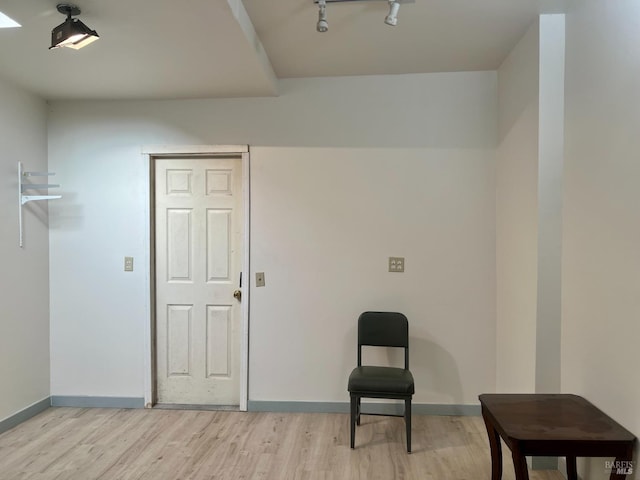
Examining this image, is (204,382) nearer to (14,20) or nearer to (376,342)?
(376,342)

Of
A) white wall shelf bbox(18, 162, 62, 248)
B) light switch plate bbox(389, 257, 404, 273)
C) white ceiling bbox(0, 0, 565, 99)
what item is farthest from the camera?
light switch plate bbox(389, 257, 404, 273)

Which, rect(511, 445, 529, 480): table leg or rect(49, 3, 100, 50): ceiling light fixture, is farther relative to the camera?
rect(49, 3, 100, 50): ceiling light fixture

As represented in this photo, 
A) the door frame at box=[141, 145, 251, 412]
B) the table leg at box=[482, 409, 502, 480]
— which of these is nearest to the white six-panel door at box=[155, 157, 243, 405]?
the door frame at box=[141, 145, 251, 412]

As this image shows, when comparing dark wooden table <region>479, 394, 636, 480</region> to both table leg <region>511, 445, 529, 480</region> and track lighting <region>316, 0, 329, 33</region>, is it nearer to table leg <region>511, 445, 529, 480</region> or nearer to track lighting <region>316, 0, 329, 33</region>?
table leg <region>511, 445, 529, 480</region>

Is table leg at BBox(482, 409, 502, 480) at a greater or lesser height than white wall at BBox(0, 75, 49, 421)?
lesser

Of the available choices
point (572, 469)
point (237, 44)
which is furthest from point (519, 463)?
point (237, 44)

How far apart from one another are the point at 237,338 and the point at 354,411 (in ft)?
3.79

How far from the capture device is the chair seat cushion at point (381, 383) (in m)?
2.37

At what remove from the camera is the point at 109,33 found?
2020mm

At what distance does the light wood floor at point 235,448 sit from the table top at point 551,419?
0.63m

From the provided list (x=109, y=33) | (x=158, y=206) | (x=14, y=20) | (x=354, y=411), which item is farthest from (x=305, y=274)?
(x=14, y=20)

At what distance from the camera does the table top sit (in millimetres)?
1527

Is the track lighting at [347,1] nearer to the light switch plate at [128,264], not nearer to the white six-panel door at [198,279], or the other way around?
the white six-panel door at [198,279]

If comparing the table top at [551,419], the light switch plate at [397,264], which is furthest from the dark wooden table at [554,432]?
the light switch plate at [397,264]
